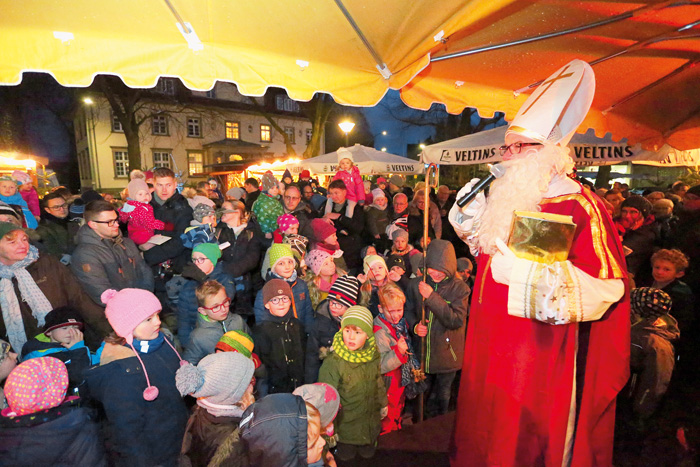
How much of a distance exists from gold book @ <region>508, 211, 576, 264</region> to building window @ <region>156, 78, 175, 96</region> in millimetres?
32363

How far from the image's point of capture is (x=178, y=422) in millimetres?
2605

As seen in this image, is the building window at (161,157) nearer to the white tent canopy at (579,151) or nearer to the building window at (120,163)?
the building window at (120,163)

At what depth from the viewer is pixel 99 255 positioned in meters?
3.38

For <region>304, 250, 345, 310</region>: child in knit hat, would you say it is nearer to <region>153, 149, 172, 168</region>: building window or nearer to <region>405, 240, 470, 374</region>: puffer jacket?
<region>405, 240, 470, 374</region>: puffer jacket

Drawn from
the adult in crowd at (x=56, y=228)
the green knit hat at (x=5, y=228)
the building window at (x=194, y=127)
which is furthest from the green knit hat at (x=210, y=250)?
the building window at (x=194, y=127)

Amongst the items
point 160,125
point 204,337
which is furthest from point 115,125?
point 204,337

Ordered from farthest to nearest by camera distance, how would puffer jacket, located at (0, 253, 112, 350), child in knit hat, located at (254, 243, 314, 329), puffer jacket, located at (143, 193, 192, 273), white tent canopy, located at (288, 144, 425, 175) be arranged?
white tent canopy, located at (288, 144, 425, 175)
puffer jacket, located at (143, 193, 192, 273)
child in knit hat, located at (254, 243, 314, 329)
puffer jacket, located at (0, 253, 112, 350)

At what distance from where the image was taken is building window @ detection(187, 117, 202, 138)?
1236 inches

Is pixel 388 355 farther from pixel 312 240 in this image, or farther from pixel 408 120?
pixel 408 120

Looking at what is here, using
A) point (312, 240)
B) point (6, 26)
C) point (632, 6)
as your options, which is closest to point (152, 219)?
point (312, 240)

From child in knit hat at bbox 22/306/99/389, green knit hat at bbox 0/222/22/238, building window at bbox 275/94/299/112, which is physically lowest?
child in knit hat at bbox 22/306/99/389

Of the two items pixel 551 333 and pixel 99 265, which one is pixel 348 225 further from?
pixel 551 333

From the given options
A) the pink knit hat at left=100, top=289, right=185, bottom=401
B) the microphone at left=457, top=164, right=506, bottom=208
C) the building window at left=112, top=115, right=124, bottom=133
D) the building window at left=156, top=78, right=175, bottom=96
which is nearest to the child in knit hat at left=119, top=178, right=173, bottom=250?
the pink knit hat at left=100, top=289, right=185, bottom=401

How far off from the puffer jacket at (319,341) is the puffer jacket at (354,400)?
0.36 m
